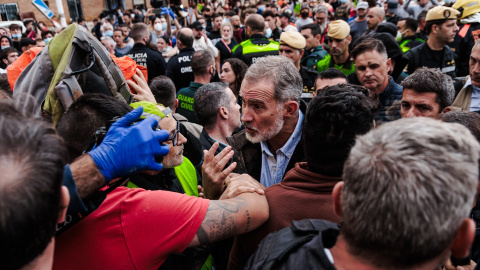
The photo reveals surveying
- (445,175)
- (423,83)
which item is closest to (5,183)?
(445,175)

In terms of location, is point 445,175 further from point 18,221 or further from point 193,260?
point 193,260

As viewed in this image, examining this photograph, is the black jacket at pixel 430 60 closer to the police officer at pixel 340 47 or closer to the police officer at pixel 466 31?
the police officer at pixel 466 31

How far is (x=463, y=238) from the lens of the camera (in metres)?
0.92

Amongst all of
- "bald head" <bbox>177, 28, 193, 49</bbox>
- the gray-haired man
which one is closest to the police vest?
"bald head" <bbox>177, 28, 193, 49</bbox>

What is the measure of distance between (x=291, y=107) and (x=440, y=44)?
132 inches

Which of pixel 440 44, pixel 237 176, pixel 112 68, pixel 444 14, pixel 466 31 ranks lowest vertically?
pixel 237 176

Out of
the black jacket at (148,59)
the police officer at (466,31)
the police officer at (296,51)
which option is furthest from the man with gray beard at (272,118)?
the black jacket at (148,59)

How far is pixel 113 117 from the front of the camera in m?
1.77

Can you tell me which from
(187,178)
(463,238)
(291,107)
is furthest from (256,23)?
(463,238)

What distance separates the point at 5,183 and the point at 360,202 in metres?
0.91

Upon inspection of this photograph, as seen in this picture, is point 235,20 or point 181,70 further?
point 235,20

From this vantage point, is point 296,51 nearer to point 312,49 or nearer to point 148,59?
point 312,49

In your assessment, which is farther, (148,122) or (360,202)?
(148,122)

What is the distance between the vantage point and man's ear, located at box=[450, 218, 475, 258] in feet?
2.99
